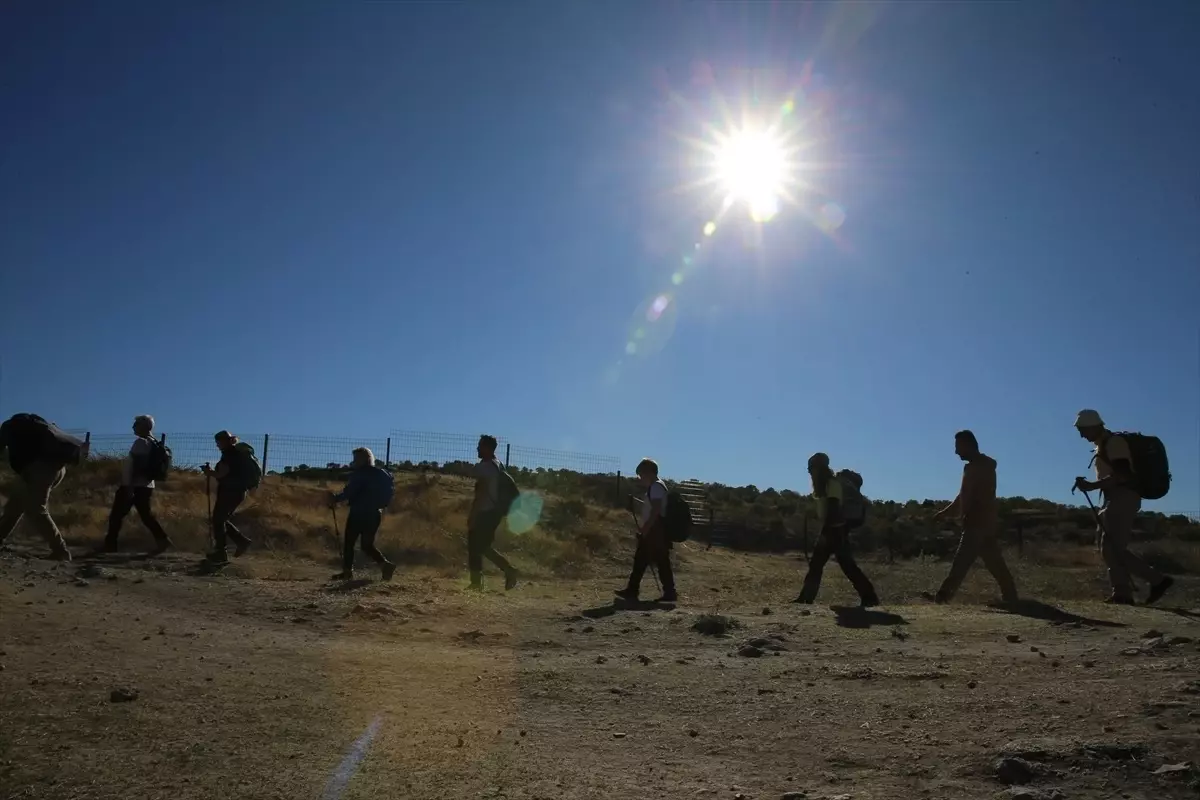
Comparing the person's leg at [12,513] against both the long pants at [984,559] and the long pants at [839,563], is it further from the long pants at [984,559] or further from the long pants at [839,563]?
the long pants at [984,559]

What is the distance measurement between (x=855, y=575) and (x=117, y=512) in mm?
9330

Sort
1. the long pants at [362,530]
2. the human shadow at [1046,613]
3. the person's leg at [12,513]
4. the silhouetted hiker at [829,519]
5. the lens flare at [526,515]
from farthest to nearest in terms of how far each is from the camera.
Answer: the lens flare at [526,515] → the long pants at [362,530] → the person's leg at [12,513] → the silhouetted hiker at [829,519] → the human shadow at [1046,613]

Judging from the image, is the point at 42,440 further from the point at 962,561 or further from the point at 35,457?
the point at 962,561

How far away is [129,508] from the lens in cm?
1160

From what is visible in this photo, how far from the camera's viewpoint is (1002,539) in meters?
32.8

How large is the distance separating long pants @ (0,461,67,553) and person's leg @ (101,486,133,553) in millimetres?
1534

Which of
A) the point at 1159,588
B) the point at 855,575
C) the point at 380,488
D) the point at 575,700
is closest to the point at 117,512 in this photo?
the point at 380,488

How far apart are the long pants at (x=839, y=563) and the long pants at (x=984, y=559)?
0.83 m

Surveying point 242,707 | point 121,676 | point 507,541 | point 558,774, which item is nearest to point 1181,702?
point 558,774

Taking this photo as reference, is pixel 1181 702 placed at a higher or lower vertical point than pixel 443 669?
higher

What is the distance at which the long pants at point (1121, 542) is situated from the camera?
8.60 m

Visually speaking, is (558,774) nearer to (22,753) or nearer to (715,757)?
(715,757)

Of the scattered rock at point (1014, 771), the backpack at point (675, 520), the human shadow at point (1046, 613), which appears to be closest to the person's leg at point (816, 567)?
the backpack at point (675, 520)

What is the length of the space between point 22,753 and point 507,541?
615 inches
